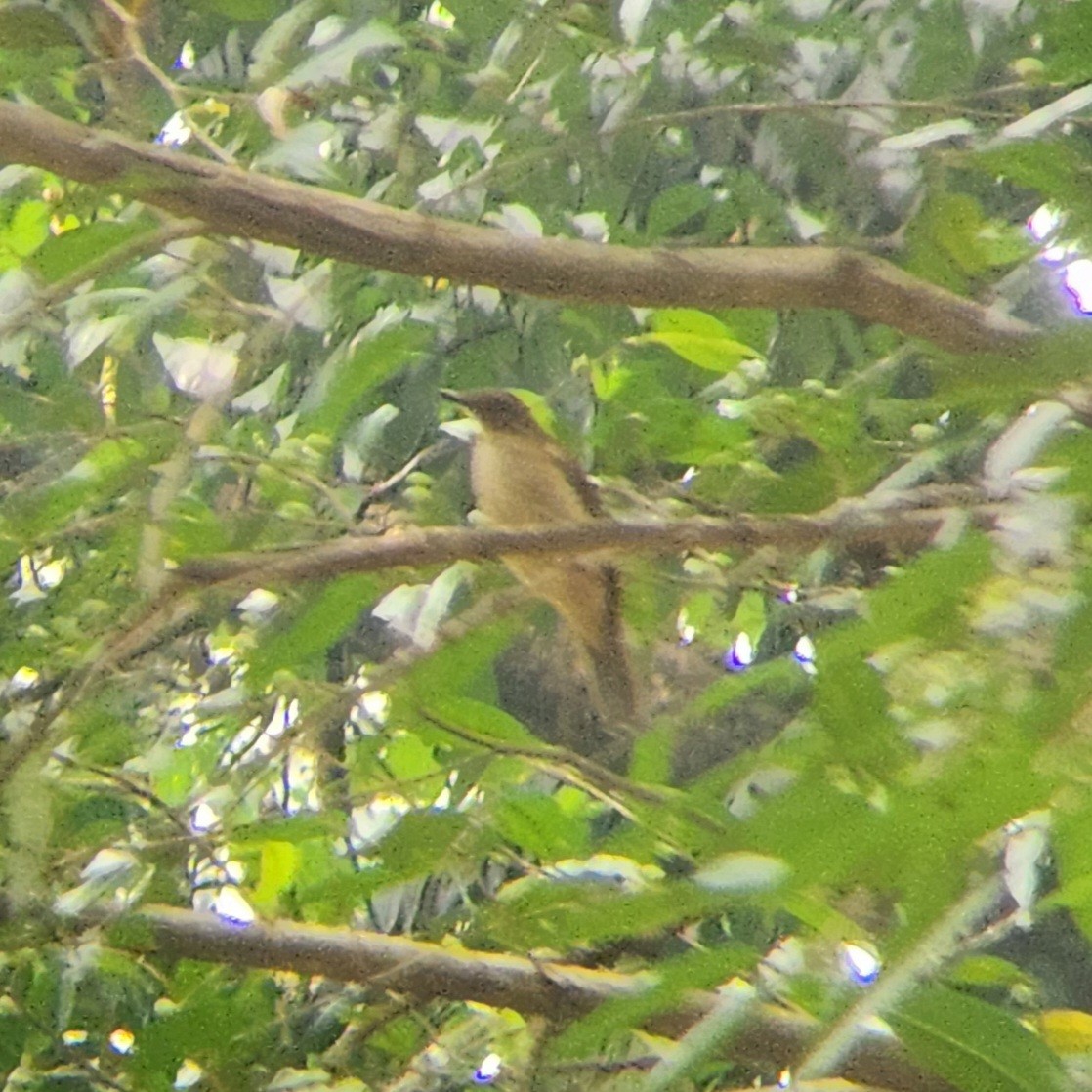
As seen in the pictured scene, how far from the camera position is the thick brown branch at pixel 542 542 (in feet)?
2.94

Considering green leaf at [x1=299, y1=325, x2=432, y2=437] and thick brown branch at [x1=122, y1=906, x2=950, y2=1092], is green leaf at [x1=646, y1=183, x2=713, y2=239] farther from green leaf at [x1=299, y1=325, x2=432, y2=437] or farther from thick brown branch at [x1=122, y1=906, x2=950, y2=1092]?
thick brown branch at [x1=122, y1=906, x2=950, y2=1092]

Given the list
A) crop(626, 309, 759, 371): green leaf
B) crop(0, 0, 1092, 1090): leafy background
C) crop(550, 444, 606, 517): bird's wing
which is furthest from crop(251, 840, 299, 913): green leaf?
crop(626, 309, 759, 371): green leaf

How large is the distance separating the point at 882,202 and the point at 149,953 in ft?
2.70

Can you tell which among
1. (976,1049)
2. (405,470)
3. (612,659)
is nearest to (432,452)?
(405,470)

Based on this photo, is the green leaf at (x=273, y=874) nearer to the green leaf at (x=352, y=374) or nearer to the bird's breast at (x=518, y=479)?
the green leaf at (x=352, y=374)

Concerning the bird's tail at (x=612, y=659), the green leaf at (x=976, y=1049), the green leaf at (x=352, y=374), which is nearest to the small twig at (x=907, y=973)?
A: the green leaf at (x=976, y=1049)

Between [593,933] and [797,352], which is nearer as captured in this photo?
[593,933]

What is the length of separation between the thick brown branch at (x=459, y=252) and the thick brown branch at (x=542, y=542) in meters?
0.13

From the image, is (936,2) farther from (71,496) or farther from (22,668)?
(22,668)

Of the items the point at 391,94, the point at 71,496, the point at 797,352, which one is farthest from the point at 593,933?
the point at 391,94

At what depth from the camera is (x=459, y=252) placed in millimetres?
854

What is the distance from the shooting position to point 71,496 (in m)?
1.01

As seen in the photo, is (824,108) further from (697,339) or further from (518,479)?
(518,479)

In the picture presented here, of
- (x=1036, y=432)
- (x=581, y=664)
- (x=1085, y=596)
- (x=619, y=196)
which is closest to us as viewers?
(x=1085, y=596)
